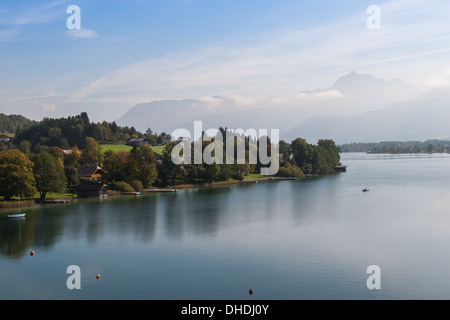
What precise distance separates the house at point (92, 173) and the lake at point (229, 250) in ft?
42.3

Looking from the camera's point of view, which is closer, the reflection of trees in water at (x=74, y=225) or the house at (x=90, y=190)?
the reflection of trees in water at (x=74, y=225)

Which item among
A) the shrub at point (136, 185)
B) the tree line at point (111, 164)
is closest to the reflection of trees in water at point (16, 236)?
the tree line at point (111, 164)

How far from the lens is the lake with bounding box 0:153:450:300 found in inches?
957

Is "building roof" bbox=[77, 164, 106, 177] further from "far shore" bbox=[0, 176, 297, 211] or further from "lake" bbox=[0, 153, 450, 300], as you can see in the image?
"lake" bbox=[0, 153, 450, 300]

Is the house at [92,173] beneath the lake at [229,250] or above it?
above

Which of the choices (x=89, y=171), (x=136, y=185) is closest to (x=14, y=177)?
(x=89, y=171)

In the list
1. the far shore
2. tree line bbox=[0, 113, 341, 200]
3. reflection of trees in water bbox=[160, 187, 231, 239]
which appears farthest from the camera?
tree line bbox=[0, 113, 341, 200]

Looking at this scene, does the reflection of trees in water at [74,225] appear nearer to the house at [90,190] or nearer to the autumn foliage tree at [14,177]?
the autumn foliage tree at [14,177]

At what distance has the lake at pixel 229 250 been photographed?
24297 mm

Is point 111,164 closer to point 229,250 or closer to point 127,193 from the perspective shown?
point 127,193

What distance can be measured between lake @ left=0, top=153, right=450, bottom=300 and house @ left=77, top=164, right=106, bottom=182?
12906 millimetres

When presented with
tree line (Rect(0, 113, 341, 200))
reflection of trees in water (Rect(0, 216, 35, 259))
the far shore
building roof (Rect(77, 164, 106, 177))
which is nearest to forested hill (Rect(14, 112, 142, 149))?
tree line (Rect(0, 113, 341, 200))

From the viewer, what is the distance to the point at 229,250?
32.6m
